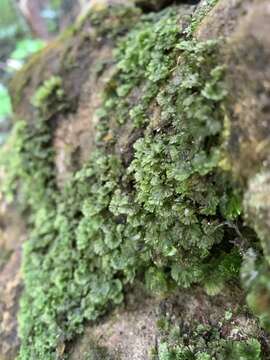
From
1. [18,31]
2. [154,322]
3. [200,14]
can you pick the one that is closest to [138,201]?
[154,322]

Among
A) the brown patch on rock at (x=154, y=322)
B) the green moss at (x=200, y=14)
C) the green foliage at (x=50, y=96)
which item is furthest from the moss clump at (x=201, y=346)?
the green foliage at (x=50, y=96)

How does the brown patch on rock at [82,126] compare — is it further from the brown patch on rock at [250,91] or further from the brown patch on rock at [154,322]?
the brown patch on rock at [250,91]

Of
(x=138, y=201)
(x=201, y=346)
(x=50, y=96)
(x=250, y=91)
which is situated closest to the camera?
(x=250, y=91)

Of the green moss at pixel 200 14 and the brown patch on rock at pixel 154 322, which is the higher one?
the green moss at pixel 200 14

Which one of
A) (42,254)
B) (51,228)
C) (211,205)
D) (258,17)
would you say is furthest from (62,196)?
(258,17)

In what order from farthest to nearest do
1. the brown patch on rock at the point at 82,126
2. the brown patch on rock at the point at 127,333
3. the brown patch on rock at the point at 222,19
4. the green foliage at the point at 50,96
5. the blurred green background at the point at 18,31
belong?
the blurred green background at the point at 18,31
the green foliage at the point at 50,96
the brown patch on rock at the point at 82,126
the brown patch on rock at the point at 127,333
the brown patch on rock at the point at 222,19

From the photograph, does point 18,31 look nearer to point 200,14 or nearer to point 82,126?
point 82,126

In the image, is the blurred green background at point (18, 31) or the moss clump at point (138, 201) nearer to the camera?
the moss clump at point (138, 201)
